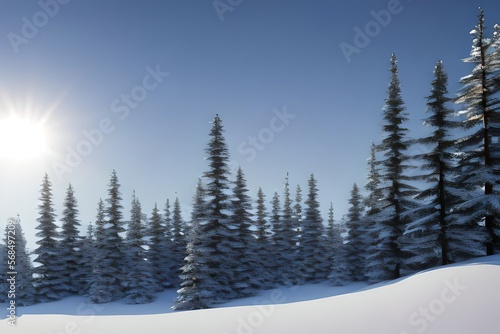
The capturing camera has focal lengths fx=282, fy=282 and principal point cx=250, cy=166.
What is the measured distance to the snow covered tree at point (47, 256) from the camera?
29.2m

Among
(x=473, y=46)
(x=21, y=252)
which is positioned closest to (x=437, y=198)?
(x=473, y=46)

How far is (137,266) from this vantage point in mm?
29047

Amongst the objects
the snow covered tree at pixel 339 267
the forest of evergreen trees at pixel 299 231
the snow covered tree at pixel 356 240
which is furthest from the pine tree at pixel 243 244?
the snow covered tree at pixel 356 240

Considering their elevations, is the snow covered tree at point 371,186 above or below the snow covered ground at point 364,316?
above

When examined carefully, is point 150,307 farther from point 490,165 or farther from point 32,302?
point 490,165

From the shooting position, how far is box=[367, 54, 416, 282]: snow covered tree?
19953 mm

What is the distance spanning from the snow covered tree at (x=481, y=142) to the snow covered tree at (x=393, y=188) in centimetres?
513

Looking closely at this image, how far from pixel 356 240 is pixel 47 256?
110ft

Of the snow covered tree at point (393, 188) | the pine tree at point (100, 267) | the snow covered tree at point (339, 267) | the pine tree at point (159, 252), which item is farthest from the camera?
the pine tree at point (159, 252)

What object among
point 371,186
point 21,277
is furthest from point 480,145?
point 21,277

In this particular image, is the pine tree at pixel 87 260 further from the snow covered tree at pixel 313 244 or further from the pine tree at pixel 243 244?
the snow covered tree at pixel 313 244

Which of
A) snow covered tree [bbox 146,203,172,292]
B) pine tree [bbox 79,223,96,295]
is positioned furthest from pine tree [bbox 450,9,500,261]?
pine tree [bbox 79,223,96,295]

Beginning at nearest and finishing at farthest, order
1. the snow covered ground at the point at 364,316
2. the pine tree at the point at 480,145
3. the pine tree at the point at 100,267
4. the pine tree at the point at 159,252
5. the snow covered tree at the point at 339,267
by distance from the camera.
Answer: the snow covered ground at the point at 364,316, the pine tree at the point at 480,145, the pine tree at the point at 100,267, the snow covered tree at the point at 339,267, the pine tree at the point at 159,252

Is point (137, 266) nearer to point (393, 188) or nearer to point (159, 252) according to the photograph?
point (159, 252)
